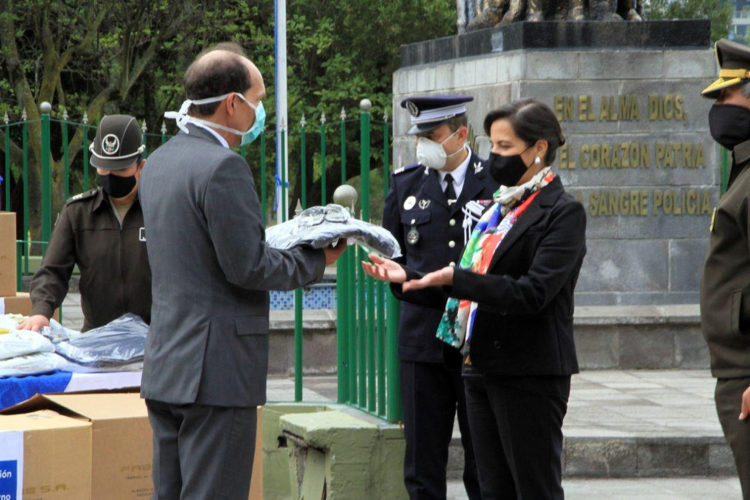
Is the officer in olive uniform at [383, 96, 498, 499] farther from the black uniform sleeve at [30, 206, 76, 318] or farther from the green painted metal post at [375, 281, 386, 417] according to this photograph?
the black uniform sleeve at [30, 206, 76, 318]

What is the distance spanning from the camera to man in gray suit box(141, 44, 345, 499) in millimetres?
3721

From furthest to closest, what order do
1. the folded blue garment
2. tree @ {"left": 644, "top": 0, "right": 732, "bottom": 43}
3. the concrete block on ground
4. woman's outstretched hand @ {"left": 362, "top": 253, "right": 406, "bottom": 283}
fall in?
1. tree @ {"left": 644, "top": 0, "right": 732, "bottom": 43}
2. the concrete block on ground
3. the folded blue garment
4. woman's outstretched hand @ {"left": 362, "top": 253, "right": 406, "bottom": 283}

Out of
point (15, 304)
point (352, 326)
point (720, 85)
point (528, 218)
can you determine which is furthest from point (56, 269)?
point (720, 85)

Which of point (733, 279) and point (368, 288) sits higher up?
point (733, 279)

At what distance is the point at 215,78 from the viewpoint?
152 inches

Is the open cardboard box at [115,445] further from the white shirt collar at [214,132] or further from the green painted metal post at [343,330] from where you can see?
the green painted metal post at [343,330]

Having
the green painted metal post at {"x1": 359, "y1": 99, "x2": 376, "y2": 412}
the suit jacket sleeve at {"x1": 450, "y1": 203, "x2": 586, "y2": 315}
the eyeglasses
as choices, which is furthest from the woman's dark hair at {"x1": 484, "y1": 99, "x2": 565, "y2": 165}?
the green painted metal post at {"x1": 359, "y1": 99, "x2": 376, "y2": 412}

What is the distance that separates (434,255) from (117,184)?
A: 1407 millimetres

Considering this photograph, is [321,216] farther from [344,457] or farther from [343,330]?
[343,330]

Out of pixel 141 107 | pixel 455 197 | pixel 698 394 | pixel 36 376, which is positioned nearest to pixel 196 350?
pixel 36 376

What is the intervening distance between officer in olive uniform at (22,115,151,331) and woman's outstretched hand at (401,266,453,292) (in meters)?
1.72

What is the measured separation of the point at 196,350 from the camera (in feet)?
12.3

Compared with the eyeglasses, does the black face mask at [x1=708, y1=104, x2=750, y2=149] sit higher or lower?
higher

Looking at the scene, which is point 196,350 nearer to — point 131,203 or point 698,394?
point 131,203
